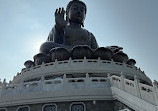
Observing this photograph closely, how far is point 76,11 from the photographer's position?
2364 cm

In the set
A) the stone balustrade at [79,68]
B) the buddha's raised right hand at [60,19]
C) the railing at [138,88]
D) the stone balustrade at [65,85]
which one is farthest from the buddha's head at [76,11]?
the railing at [138,88]

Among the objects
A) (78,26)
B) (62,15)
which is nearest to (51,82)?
(62,15)

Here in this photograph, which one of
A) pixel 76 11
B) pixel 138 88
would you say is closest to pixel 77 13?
pixel 76 11

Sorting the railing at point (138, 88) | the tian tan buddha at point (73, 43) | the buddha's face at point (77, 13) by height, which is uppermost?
the buddha's face at point (77, 13)

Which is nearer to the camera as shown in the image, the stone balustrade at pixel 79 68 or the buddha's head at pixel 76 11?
the stone balustrade at pixel 79 68

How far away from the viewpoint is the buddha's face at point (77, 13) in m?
23.5

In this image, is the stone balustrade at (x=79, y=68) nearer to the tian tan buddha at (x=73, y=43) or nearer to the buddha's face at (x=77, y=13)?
the tian tan buddha at (x=73, y=43)

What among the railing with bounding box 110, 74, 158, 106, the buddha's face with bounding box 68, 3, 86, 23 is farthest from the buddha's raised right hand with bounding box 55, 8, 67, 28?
the railing with bounding box 110, 74, 158, 106

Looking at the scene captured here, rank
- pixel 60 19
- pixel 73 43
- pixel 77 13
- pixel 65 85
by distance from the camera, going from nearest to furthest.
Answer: pixel 65 85
pixel 60 19
pixel 73 43
pixel 77 13

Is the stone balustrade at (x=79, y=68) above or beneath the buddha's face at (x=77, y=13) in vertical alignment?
beneath

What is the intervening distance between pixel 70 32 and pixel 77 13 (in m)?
3.36

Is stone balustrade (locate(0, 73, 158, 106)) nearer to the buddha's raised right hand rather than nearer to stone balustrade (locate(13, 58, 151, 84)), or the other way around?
stone balustrade (locate(13, 58, 151, 84))

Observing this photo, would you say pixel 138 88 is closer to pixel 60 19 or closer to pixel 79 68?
pixel 79 68

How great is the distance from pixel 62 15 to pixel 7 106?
1175 centimetres
